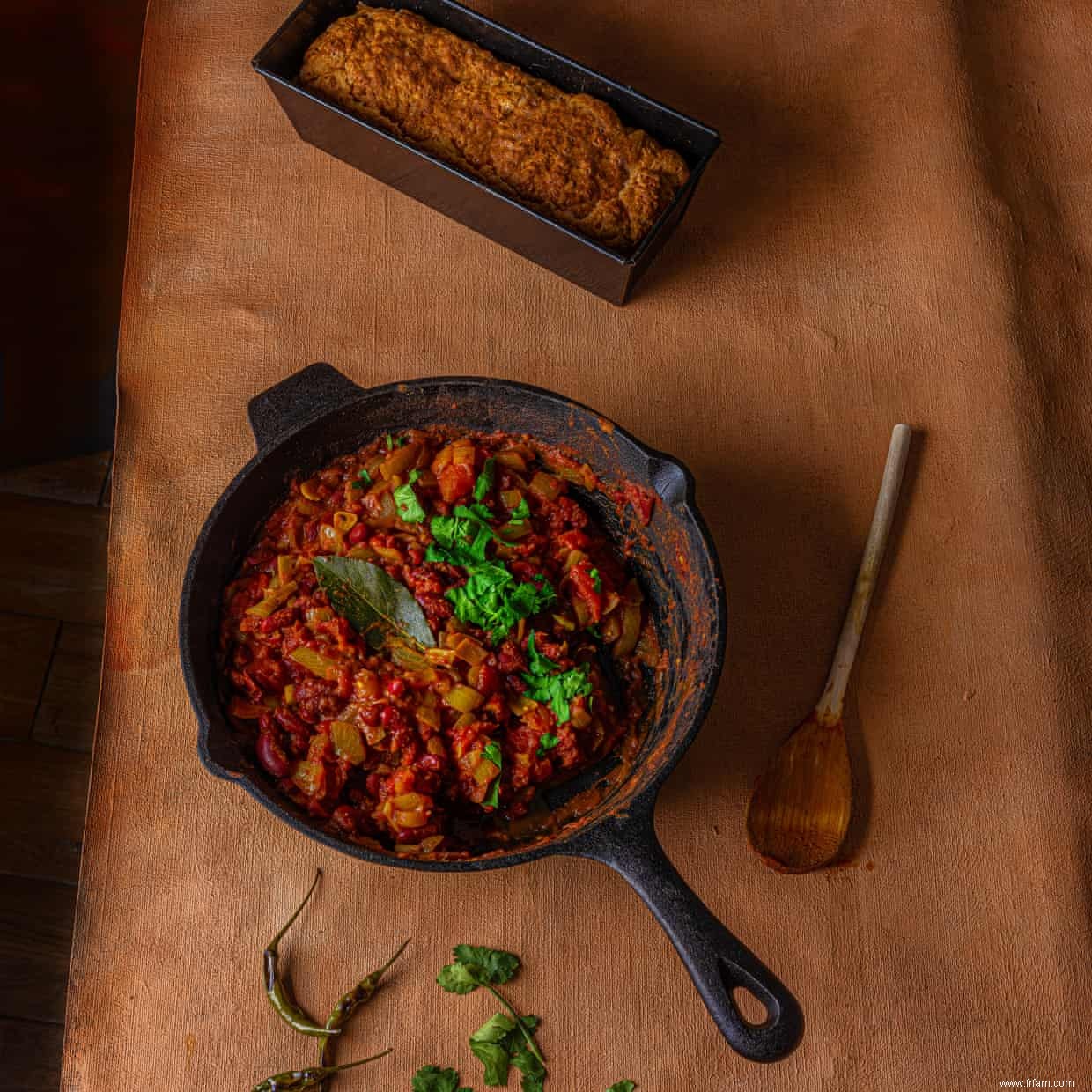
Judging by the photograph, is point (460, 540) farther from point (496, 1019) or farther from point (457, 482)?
point (496, 1019)

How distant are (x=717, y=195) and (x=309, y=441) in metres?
1.31

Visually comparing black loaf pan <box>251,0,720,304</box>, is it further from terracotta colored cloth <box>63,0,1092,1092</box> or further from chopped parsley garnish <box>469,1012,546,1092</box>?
chopped parsley garnish <box>469,1012,546,1092</box>

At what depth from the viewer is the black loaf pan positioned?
2410mm

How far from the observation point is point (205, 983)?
231cm

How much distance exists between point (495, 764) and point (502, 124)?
1490 millimetres

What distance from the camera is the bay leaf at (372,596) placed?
2.13 meters

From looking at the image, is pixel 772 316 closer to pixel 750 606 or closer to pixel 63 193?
pixel 750 606

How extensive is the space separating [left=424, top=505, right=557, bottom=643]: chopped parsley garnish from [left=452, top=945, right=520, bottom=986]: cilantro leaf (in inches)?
29.0

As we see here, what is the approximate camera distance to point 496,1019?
2.29m

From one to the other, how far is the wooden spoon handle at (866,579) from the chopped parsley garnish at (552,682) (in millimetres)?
624

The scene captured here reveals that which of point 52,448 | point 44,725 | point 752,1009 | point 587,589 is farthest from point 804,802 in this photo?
point 52,448

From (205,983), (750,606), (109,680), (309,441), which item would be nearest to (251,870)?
(205,983)

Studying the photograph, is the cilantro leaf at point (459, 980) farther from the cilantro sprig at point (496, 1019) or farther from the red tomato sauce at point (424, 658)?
the red tomato sauce at point (424, 658)

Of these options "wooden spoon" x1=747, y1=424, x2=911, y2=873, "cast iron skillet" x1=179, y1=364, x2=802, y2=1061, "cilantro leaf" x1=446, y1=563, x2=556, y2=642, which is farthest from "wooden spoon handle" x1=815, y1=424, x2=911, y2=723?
"cilantro leaf" x1=446, y1=563, x2=556, y2=642
